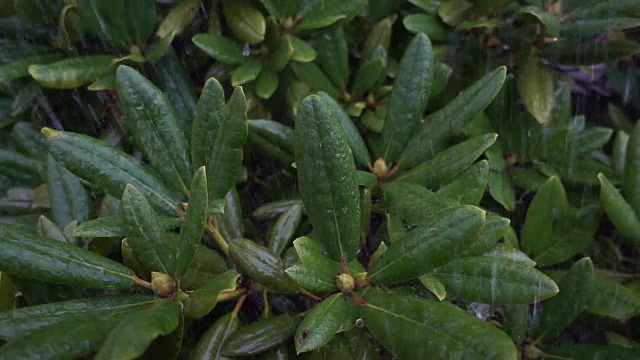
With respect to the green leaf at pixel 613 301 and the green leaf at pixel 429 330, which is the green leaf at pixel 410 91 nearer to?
the green leaf at pixel 429 330

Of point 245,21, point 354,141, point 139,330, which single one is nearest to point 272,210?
point 354,141

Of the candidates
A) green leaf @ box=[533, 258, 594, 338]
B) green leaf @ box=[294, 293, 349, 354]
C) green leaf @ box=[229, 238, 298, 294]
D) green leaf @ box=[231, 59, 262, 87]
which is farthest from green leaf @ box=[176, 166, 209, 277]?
green leaf @ box=[533, 258, 594, 338]

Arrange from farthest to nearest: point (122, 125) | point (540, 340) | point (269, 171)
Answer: point (269, 171) < point (122, 125) < point (540, 340)

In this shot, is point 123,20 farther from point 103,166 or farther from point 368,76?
point 368,76

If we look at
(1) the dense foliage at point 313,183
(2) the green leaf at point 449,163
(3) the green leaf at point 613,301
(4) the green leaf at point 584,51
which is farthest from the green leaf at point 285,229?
(4) the green leaf at point 584,51

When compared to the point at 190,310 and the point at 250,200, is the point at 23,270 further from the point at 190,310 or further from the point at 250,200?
the point at 250,200

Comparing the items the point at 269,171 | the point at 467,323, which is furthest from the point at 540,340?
the point at 269,171

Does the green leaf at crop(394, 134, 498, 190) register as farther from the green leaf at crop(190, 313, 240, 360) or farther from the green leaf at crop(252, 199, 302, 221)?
Answer: the green leaf at crop(190, 313, 240, 360)
